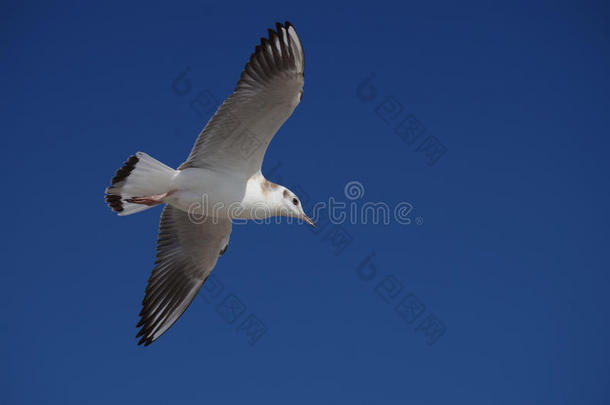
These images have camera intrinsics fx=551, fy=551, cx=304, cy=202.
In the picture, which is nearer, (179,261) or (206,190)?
(206,190)

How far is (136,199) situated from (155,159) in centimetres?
45

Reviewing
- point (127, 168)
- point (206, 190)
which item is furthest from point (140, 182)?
point (206, 190)

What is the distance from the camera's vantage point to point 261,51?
528cm

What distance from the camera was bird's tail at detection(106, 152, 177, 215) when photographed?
5.63 meters

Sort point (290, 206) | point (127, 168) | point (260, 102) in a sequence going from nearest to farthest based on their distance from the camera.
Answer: point (260, 102)
point (127, 168)
point (290, 206)

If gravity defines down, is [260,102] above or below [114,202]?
below

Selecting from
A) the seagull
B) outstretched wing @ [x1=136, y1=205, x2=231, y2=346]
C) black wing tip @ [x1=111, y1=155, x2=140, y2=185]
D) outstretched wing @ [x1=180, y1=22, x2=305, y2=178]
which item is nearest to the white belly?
the seagull

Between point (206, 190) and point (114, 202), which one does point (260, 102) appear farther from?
point (114, 202)

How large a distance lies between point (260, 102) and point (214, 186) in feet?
3.48

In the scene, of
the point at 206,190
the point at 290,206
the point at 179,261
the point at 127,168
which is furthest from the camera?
the point at 179,261

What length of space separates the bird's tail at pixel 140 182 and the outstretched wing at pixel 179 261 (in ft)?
3.05

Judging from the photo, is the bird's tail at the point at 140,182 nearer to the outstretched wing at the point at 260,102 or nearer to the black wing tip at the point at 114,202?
the black wing tip at the point at 114,202

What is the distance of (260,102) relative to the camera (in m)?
5.35

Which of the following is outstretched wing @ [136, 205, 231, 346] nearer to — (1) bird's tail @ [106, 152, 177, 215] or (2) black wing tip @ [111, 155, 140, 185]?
(1) bird's tail @ [106, 152, 177, 215]
